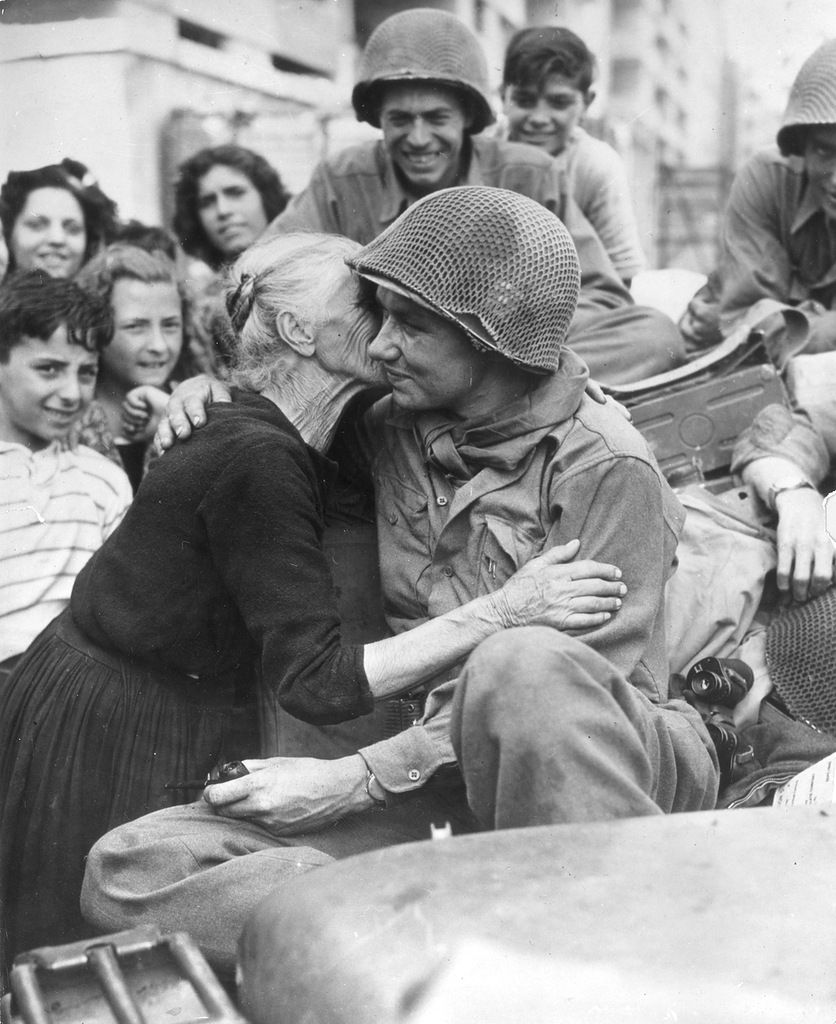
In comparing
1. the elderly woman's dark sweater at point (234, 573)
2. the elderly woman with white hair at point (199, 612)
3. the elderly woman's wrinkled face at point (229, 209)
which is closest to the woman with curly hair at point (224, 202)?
the elderly woman's wrinkled face at point (229, 209)

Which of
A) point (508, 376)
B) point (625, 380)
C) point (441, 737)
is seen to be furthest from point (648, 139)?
point (441, 737)

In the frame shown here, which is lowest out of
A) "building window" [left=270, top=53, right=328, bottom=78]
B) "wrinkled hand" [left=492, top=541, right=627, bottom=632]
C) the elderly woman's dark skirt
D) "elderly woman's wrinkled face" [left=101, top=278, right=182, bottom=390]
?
the elderly woman's dark skirt

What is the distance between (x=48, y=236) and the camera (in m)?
4.91

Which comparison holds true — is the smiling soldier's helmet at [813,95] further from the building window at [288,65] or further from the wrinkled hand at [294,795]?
the wrinkled hand at [294,795]

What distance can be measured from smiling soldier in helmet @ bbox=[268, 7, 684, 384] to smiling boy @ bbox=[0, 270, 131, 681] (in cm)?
103

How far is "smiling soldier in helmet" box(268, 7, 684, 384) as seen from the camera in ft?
15.3

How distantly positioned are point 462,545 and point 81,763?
951 millimetres

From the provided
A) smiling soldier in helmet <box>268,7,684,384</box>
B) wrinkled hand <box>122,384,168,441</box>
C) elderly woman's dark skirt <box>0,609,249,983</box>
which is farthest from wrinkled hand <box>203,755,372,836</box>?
smiling soldier in helmet <box>268,7,684,384</box>

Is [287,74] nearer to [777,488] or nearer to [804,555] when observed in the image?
[777,488]

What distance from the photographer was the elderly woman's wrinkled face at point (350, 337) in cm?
297

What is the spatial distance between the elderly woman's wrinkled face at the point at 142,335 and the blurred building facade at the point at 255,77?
713 mm

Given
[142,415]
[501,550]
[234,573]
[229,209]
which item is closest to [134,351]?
[142,415]

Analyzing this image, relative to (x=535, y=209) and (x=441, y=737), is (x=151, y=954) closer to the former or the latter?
(x=441, y=737)

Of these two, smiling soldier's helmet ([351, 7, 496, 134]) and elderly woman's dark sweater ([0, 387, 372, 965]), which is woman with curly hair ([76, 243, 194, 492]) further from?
elderly woman's dark sweater ([0, 387, 372, 965])
